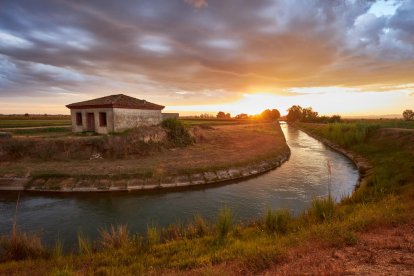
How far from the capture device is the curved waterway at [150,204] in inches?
530

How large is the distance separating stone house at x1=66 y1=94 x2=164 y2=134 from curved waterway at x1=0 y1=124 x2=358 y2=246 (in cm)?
1255

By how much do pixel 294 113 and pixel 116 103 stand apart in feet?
418

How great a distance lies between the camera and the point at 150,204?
636 inches

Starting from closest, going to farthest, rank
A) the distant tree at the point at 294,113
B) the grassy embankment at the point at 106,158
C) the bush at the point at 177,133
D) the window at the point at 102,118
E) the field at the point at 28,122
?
the grassy embankment at the point at 106,158 < the window at the point at 102,118 < the bush at the point at 177,133 < the field at the point at 28,122 < the distant tree at the point at 294,113

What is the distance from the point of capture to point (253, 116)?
521 ft

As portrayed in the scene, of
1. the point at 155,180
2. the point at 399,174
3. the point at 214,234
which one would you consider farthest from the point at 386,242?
the point at 155,180

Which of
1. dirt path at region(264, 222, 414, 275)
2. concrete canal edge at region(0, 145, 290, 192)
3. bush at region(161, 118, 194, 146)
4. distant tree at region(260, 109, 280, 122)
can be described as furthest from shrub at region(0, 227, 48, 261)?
distant tree at region(260, 109, 280, 122)

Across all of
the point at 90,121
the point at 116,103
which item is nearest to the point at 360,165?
the point at 116,103

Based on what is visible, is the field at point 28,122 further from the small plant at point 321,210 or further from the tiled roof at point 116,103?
the small plant at point 321,210

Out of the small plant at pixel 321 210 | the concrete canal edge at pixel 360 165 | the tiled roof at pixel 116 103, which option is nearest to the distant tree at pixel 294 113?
the concrete canal edge at pixel 360 165

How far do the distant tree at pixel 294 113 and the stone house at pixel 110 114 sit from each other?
117000 millimetres

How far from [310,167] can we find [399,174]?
1017 centimetres

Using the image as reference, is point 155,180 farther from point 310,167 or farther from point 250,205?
point 310,167

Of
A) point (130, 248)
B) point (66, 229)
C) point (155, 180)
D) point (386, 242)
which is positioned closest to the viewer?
point (386, 242)
